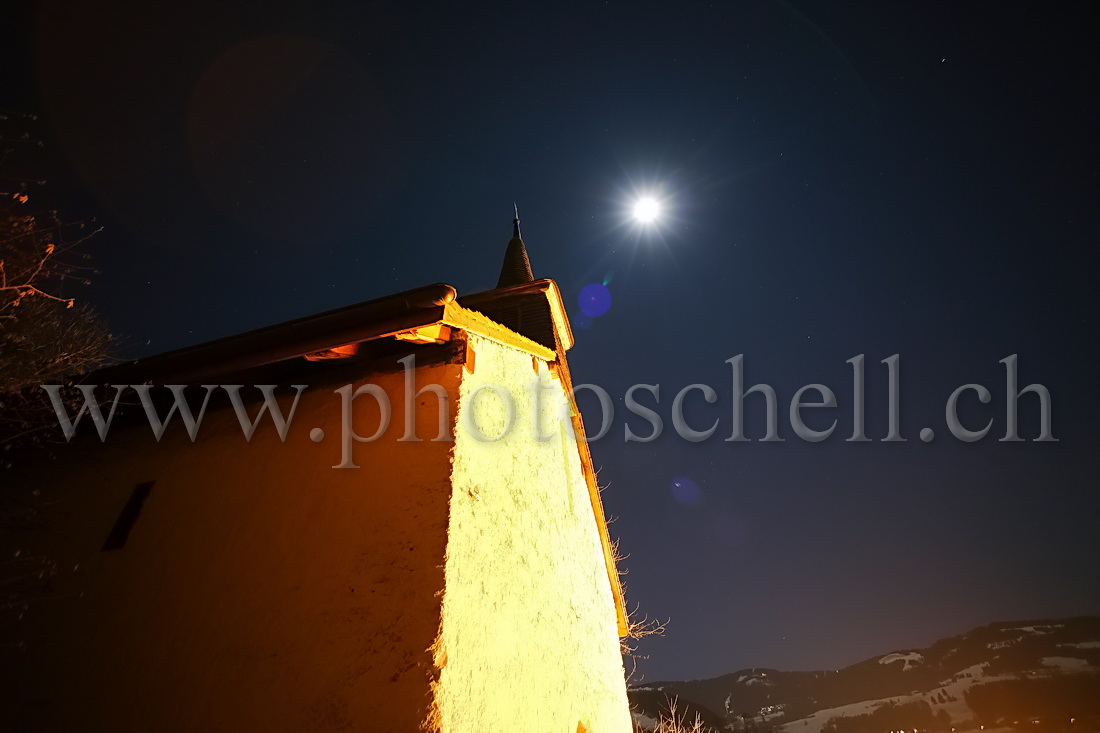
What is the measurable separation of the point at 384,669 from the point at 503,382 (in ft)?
8.89

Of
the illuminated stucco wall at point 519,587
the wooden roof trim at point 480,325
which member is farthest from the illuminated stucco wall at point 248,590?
the wooden roof trim at point 480,325

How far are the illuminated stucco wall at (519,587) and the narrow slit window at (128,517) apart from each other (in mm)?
3242

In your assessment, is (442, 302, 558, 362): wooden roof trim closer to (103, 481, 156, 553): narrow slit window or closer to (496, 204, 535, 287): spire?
(103, 481, 156, 553): narrow slit window

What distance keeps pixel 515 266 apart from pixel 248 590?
40.6 feet

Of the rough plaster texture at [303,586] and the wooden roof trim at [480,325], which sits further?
the wooden roof trim at [480,325]

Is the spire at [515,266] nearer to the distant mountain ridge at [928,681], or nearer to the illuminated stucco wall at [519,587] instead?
the illuminated stucco wall at [519,587]

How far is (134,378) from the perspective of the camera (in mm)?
4605

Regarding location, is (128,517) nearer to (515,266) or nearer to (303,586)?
(303,586)

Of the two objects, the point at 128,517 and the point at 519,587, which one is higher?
the point at 128,517

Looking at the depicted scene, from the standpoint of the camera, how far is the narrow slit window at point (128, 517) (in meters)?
4.34

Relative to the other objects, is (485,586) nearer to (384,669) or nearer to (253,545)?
(384,669)

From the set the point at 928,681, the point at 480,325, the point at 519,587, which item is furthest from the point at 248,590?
the point at 928,681

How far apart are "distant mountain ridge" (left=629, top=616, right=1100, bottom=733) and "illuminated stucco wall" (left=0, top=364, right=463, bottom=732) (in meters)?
55.3

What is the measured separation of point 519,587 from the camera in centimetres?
411
